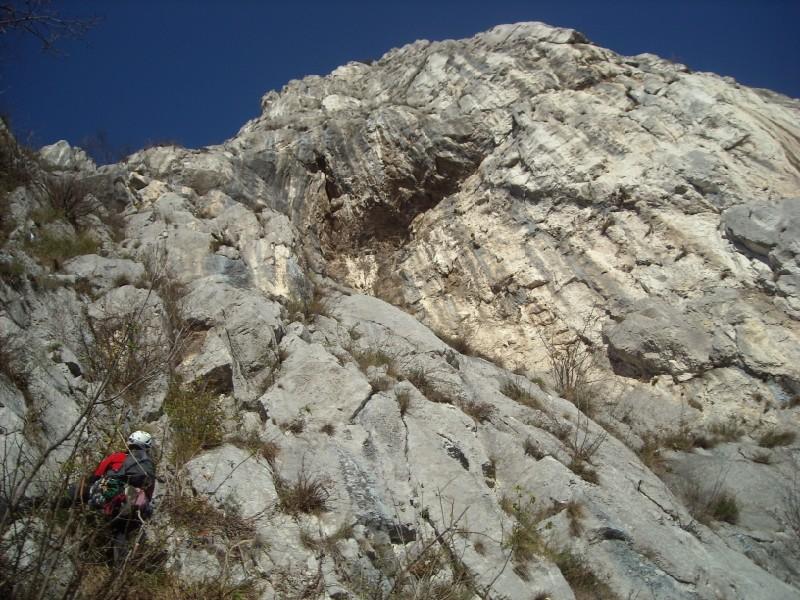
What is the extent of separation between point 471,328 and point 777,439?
603 cm

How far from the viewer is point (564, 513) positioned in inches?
277

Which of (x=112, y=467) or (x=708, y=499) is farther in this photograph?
(x=708, y=499)

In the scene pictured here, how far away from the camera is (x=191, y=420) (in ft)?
22.6

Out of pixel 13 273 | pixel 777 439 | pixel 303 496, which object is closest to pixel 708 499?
pixel 777 439

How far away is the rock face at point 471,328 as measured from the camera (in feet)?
20.7

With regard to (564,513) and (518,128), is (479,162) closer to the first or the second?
(518,128)

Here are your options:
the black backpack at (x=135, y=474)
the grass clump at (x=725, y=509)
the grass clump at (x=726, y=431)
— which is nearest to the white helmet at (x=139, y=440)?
the black backpack at (x=135, y=474)

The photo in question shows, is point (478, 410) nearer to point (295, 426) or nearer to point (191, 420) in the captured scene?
point (295, 426)

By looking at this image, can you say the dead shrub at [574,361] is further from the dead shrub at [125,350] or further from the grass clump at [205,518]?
the dead shrub at [125,350]

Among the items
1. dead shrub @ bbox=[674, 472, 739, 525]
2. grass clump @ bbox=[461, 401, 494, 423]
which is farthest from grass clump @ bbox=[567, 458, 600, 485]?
dead shrub @ bbox=[674, 472, 739, 525]

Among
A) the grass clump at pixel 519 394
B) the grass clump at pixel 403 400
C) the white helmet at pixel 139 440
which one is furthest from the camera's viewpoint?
the grass clump at pixel 519 394

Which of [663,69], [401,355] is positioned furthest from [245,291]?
[663,69]

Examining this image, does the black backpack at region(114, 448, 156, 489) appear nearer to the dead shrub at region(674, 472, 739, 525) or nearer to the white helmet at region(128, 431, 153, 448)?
the white helmet at region(128, 431, 153, 448)

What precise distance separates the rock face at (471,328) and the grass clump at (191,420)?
2.3 inches
